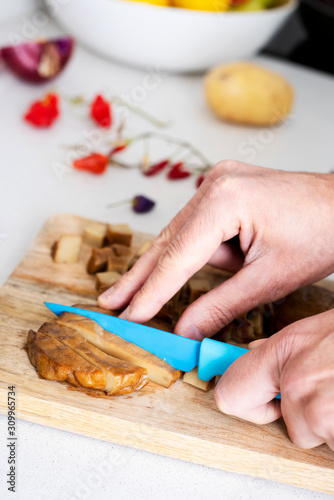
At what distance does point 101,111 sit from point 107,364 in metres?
1.18

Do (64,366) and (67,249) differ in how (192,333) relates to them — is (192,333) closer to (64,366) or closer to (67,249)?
(64,366)

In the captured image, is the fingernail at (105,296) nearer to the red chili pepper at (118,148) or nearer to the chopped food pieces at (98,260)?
the chopped food pieces at (98,260)

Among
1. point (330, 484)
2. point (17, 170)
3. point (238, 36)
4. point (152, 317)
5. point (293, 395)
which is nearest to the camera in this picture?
point (293, 395)

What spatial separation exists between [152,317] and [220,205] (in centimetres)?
29

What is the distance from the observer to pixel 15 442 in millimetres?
1096

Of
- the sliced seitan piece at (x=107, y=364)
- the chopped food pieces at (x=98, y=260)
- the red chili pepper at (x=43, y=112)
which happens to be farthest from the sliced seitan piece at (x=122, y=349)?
the red chili pepper at (x=43, y=112)

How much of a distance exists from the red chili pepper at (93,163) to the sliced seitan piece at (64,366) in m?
0.86

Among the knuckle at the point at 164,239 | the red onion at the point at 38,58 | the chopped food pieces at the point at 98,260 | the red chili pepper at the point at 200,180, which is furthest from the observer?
the red onion at the point at 38,58

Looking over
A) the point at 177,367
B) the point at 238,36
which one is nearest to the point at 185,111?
the point at 238,36

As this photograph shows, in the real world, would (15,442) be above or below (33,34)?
above

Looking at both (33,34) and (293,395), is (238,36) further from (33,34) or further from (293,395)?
(293,395)

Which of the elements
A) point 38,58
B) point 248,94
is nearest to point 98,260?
point 248,94

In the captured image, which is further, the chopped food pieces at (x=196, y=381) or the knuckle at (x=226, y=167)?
the knuckle at (x=226, y=167)

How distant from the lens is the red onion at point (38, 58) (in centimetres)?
214
